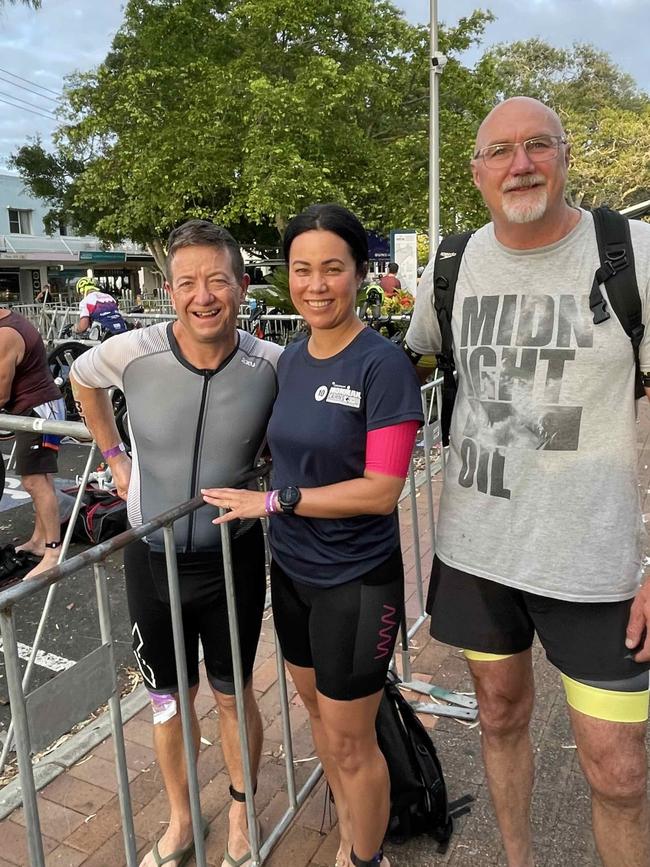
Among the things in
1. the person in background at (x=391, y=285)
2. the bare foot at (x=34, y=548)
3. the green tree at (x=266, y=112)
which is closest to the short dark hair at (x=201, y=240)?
the bare foot at (x=34, y=548)

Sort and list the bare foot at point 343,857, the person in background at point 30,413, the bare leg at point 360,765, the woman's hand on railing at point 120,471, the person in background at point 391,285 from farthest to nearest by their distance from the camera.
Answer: the person in background at point 391,285 < the person in background at point 30,413 < the woman's hand on railing at point 120,471 < the bare foot at point 343,857 < the bare leg at point 360,765

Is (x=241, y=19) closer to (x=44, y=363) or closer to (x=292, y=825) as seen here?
(x=44, y=363)

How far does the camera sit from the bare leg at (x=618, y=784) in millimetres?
1808

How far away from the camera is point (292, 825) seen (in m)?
2.50

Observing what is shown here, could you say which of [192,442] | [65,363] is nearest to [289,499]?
[192,442]

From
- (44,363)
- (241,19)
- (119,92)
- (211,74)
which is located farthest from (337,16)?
(44,363)

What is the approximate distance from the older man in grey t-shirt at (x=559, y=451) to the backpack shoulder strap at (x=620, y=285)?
0.8 inches

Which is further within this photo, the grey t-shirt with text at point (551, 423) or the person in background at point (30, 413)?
the person in background at point (30, 413)

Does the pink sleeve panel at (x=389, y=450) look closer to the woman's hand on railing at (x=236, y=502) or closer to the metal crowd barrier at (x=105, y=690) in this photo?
the woman's hand on railing at (x=236, y=502)

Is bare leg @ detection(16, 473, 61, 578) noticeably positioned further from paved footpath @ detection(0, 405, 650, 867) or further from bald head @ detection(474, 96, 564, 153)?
bald head @ detection(474, 96, 564, 153)

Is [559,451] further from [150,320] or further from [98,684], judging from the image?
[150,320]

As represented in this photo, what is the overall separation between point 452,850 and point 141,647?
1.26m

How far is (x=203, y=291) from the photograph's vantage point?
205 cm

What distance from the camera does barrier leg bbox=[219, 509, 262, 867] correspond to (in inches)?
80.3
